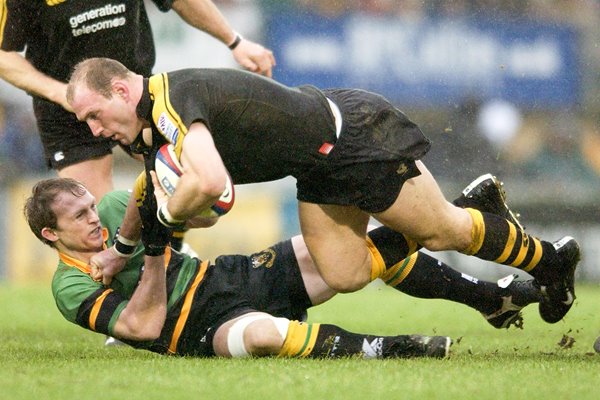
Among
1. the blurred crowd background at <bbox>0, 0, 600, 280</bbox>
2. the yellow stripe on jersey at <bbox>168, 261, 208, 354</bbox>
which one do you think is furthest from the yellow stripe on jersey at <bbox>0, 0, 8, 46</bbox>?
the blurred crowd background at <bbox>0, 0, 600, 280</bbox>

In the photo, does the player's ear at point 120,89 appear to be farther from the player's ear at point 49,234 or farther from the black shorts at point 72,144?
the black shorts at point 72,144

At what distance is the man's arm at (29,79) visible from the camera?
20.8 ft

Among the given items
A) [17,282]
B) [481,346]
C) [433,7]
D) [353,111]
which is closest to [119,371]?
[353,111]

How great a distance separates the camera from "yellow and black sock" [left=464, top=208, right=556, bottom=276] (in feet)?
18.6

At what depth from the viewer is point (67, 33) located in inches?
264

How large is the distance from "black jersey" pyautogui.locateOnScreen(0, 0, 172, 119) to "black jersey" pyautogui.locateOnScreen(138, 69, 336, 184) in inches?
68.4

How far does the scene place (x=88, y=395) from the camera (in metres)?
4.27

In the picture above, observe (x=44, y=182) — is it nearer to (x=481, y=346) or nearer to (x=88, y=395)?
(x=88, y=395)

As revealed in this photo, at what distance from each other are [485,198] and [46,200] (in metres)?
2.14

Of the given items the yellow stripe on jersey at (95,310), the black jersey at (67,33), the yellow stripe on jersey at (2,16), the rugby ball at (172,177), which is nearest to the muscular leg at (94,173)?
the black jersey at (67,33)

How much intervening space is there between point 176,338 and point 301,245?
0.79m

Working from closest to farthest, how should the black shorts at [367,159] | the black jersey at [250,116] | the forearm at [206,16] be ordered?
the black jersey at [250,116]
the black shorts at [367,159]
the forearm at [206,16]

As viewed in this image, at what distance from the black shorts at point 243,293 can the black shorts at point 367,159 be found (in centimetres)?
47

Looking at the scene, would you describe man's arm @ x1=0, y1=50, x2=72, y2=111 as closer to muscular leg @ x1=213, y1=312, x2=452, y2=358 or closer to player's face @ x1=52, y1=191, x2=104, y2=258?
player's face @ x1=52, y1=191, x2=104, y2=258
